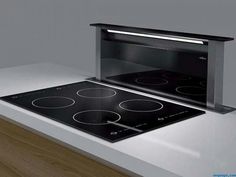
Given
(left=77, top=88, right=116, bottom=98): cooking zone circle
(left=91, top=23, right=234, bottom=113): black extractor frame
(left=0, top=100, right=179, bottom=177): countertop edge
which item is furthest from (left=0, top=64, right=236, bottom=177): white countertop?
(left=77, top=88, right=116, bottom=98): cooking zone circle

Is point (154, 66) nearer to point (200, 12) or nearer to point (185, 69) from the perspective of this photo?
point (185, 69)

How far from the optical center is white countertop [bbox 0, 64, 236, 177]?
3.54 ft

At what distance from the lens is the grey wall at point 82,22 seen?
182 centimetres

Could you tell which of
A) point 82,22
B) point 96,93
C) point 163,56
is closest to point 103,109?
point 96,93

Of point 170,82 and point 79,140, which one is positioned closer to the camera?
point 79,140

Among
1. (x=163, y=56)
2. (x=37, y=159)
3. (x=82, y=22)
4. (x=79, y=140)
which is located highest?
(x=82, y=22)

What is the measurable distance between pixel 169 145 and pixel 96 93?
0.64 metres

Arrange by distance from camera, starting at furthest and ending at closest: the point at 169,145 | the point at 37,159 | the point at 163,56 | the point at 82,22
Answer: the point at 82,22 → the point at 163,56 → the point at 37,159 → the point at 169,145

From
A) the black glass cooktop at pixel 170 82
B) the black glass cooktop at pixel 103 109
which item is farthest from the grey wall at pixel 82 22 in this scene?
the black glass cooktop at pixel 103 109

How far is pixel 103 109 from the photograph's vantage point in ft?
5.09

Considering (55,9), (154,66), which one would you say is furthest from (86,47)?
(154,66)

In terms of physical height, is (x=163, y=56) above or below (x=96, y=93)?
above

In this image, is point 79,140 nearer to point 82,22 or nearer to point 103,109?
point 103,109

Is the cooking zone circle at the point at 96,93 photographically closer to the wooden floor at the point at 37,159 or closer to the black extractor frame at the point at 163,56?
the black extractor frame at the point at 163,56
